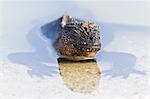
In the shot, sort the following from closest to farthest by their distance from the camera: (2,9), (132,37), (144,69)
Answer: (144,69) < (132,37) < (2,9)

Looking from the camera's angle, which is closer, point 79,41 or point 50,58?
point 79,41

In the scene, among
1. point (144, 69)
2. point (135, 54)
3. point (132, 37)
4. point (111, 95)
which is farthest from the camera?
point (132, 37)

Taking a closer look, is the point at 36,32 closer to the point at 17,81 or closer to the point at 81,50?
the point at 81,50

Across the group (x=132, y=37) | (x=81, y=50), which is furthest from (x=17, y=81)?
(x=132, y=37)

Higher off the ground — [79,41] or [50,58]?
[79,41]

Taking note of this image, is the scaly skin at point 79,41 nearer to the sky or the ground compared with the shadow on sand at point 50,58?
nearer to the sky

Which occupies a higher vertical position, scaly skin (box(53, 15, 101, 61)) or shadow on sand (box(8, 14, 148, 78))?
scaly skin (box(53, 15, 101, 61))

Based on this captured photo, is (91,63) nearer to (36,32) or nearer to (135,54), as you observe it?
(135,54)

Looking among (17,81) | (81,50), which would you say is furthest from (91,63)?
(17,81)

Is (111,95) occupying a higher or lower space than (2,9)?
lower

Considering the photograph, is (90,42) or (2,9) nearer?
(90,42)
